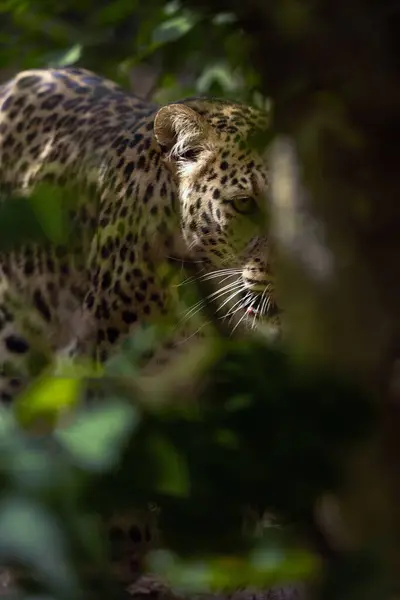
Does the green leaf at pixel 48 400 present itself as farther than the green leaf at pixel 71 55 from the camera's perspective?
No

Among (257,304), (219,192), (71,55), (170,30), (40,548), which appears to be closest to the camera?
(40,548)

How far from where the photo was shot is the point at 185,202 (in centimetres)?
274

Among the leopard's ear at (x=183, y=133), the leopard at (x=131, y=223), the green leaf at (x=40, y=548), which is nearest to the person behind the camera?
the green leaf at (x=40, y=548)

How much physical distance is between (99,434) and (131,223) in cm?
236

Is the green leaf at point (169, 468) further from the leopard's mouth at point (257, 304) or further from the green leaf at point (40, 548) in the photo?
the leopard's mouth at point (257, 304)

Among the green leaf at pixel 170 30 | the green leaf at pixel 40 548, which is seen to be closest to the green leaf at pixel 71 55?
the green leaf at pixel 170 30

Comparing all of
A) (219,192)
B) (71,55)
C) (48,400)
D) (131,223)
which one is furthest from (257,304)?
(48,400)

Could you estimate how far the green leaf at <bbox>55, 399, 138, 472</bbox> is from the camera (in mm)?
410

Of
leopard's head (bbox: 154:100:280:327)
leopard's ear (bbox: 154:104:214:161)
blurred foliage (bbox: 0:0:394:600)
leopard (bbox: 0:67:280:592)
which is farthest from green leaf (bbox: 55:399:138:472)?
leopard's ear (bbox: 154:104:214:161)

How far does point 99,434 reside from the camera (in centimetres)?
42

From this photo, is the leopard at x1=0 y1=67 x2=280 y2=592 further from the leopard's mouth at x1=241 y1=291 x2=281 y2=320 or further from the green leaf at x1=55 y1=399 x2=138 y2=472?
the green leaf at x1=55 y1=399 x2=138 y2=472

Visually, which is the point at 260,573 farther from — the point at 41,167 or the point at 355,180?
the point at 41,167

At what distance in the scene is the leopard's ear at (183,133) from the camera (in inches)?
107

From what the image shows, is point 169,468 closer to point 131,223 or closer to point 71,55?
point 71,55
